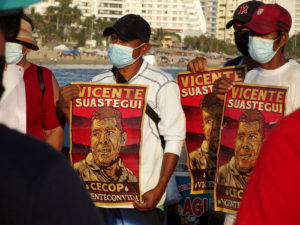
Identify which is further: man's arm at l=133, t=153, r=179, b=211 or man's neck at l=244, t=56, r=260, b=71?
man's neck at l=244, t=56, r=260, b=71

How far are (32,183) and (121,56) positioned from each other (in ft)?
10.5

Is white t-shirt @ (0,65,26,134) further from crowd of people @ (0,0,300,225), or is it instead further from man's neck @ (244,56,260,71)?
man's neck @ (244,56,260,71)

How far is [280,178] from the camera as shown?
4.71 feet

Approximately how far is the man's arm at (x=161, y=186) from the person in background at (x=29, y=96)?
68 centimetres

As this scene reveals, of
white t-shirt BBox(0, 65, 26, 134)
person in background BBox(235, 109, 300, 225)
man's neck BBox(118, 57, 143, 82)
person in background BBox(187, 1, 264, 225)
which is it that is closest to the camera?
person in background BBox(235, 109, 300, 225)

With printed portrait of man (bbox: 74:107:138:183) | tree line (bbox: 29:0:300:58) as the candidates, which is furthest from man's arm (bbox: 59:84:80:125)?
tree line (bbox: 29:0:300:58)

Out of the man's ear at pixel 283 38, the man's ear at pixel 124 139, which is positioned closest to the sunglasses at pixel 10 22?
the man's ear at pixel 124 139

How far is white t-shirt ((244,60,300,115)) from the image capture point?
3.97 metres

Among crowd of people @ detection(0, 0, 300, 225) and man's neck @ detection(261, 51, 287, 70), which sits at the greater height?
man's neck @ detection(261, 51, 287, 70)

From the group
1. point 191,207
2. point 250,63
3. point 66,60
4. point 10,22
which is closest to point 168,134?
point 250,63

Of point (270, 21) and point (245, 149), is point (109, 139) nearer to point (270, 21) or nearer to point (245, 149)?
point (245, 149)

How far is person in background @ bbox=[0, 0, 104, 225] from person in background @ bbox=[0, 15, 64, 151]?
2.75 metres

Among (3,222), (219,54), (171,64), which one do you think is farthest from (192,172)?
(219,54)

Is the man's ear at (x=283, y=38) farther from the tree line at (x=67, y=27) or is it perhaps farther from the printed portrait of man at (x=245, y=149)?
the tree line at (x=67, y=27)
